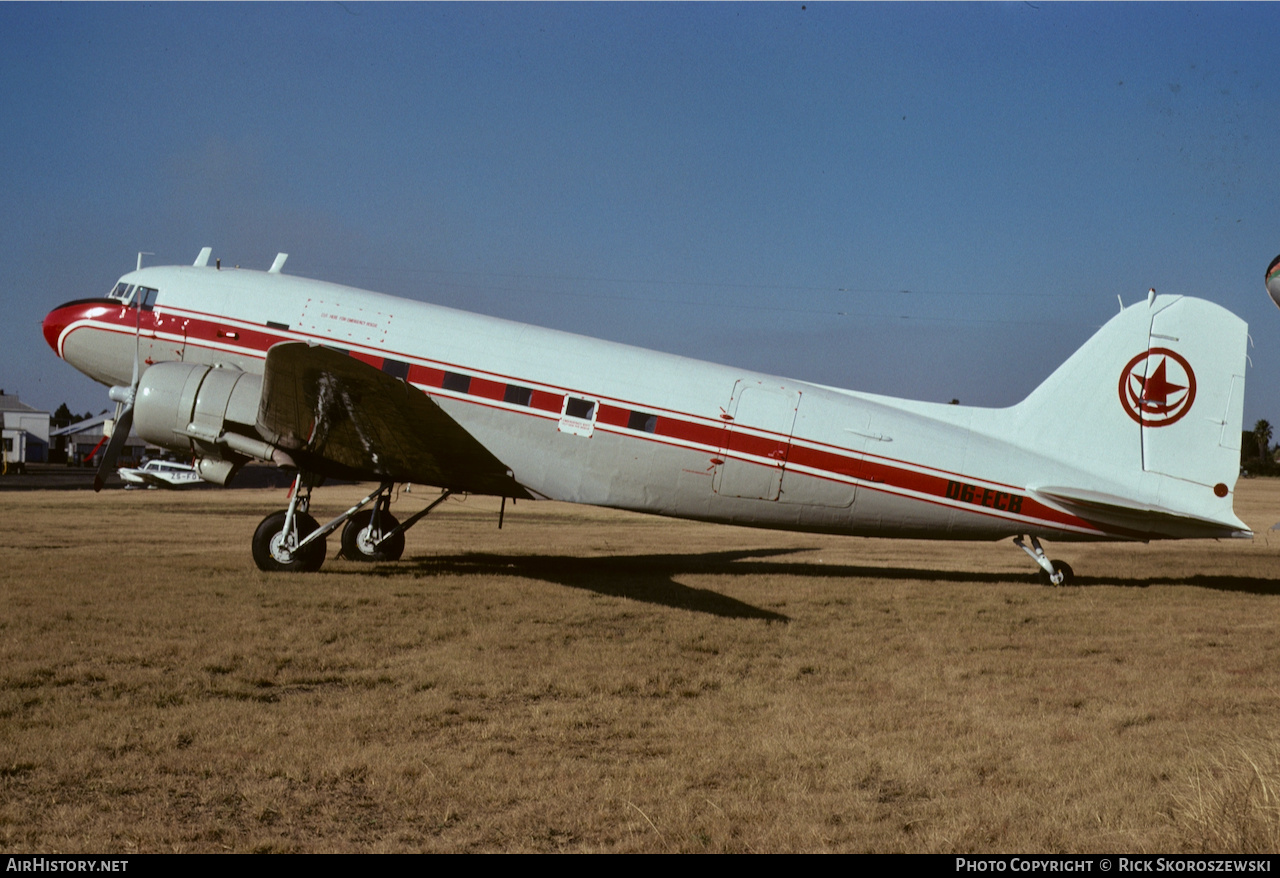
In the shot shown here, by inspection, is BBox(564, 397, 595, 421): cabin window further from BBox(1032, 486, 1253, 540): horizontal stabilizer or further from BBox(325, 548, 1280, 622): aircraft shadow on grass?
BBox(1032, 486, 1253, 540): horizontal stabilizer

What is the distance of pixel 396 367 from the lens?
13109 millimetres

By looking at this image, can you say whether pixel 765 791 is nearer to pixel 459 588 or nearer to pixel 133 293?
pixel 459 588

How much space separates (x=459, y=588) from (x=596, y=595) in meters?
1.77

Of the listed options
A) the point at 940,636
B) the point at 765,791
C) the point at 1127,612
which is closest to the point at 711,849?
the point at 765,791

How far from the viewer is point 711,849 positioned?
4.27 meters

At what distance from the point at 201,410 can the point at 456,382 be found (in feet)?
11.0

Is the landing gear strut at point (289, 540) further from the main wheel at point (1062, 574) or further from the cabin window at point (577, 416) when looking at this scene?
the main wheel at point (1062, 574)

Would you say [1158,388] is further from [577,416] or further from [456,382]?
[456,382]

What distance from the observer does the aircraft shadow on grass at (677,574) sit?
11828 mm

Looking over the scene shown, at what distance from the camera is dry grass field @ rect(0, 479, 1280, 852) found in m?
4.52

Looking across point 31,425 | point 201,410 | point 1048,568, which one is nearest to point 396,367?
point 201,410

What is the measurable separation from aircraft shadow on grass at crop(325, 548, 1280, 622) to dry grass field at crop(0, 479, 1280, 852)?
16 centimetres

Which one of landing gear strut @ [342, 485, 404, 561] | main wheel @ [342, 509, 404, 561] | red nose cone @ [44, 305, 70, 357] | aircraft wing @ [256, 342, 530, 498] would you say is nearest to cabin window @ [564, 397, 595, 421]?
aircraft wing @ [256, 342, 530, 498]

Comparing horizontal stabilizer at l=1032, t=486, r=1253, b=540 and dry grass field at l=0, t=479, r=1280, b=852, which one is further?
horizontal stabilizer at l=1032, t=486, r=1253, b=540
